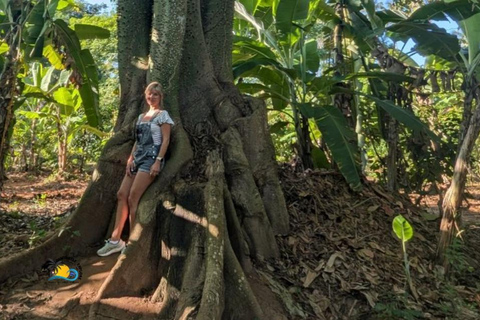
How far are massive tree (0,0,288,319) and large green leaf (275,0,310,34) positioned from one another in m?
1.47

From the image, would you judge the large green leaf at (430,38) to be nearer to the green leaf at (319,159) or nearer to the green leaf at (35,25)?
the green leaf at (319,159)

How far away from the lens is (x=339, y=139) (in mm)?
6051

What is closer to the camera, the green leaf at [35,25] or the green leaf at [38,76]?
the green leaf at [35,25]

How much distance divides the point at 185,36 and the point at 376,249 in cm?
320

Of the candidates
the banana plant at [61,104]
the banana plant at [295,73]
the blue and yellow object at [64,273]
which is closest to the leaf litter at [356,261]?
the banana plant at [295,73]

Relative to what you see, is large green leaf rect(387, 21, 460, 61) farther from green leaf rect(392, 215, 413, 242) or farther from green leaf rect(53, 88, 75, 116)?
green leaf rect(53, 88, 75, 116)

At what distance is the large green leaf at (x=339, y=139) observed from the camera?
5939 millimetres

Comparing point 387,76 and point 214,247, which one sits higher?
point 387,76

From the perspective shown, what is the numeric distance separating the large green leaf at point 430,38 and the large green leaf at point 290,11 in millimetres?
1252

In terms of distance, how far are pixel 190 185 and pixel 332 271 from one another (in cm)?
167

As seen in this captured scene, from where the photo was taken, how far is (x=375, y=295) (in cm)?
445

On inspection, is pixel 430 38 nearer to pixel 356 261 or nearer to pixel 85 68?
pixel 356 261

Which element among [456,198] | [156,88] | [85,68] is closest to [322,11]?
[85,68]

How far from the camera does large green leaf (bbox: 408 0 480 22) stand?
21.3ft
